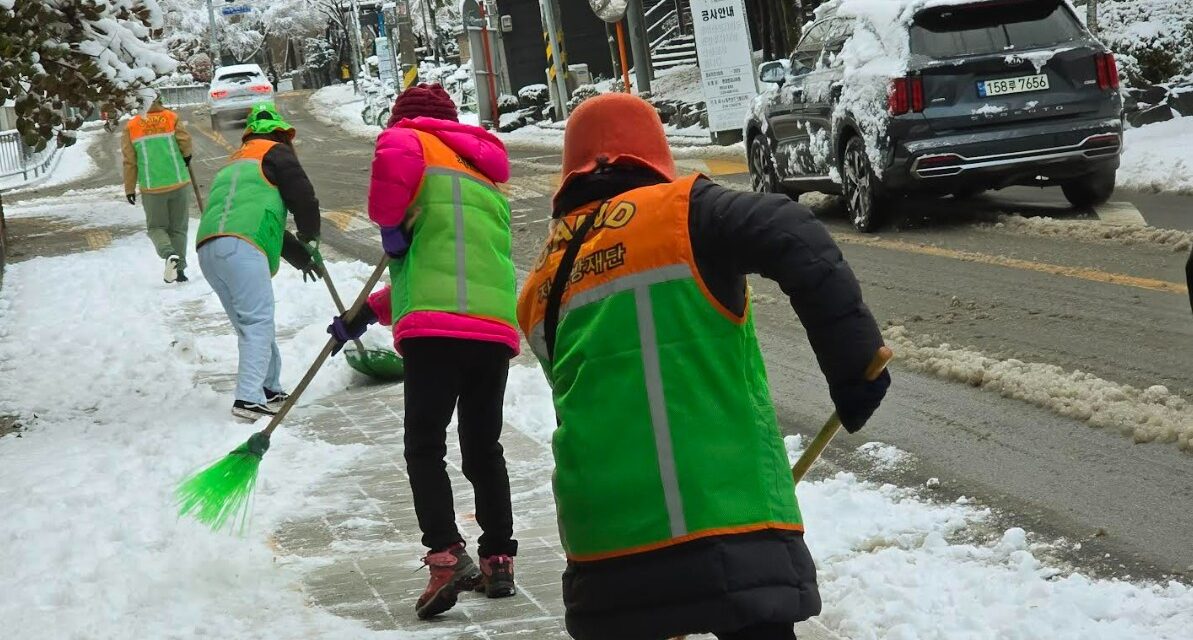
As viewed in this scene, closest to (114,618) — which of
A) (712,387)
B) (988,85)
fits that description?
(712,387)

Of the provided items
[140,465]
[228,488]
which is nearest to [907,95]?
[140,465]

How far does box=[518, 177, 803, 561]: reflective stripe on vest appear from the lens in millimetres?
2869

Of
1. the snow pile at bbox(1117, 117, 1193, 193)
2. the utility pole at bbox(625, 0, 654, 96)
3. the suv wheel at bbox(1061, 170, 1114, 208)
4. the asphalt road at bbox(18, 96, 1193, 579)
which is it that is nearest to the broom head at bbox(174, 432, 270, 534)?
the asphalt road at bbox(18, 96, 1193, 579)

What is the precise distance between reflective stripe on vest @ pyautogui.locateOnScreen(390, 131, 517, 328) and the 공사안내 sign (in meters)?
17.2

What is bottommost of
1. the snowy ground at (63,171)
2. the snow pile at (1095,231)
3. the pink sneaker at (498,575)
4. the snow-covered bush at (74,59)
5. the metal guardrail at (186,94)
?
the pink sneaker at (498,575)

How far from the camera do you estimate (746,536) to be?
285 cm

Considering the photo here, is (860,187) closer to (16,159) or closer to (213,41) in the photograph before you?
(16,159)

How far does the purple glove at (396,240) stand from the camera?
16.6 feet

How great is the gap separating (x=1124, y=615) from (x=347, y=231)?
13632mm

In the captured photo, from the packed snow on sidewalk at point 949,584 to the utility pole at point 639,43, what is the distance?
22.8m

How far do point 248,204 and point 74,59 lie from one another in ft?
3.97

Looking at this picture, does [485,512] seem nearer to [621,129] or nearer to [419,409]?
[419,409]

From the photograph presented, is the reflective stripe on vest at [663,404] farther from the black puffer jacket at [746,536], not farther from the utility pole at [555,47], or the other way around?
the utility pole at [555,47]

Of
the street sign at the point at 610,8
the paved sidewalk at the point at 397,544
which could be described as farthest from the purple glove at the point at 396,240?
the street sign at the point at 610,8
